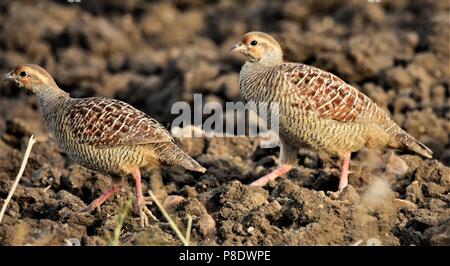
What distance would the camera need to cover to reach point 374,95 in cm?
1125

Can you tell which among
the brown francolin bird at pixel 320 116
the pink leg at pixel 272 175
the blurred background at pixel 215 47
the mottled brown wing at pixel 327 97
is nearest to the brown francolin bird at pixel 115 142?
the pink leg at pixel 272 175

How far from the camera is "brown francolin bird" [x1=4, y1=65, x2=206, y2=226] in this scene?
7562mm

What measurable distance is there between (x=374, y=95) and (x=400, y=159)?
2660mm

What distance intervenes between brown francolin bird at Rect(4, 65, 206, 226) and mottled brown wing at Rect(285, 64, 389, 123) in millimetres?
1368

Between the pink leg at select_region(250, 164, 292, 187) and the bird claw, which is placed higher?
the pink leg at select_region(250, 164, 292, 187)

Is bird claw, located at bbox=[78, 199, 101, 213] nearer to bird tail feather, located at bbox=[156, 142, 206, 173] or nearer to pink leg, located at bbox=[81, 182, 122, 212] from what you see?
pink leg, located at bbox=[81, 182, 122, 212]

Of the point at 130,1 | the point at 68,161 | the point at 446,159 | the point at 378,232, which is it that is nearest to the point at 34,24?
the point at 130,1

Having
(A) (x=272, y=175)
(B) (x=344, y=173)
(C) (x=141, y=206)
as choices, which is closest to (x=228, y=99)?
(A) (x=272, y=175)

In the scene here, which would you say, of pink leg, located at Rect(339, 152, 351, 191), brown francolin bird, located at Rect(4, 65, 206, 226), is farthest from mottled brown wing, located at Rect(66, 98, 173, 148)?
pink leg, located at Rect(339, 152, 351, 191)

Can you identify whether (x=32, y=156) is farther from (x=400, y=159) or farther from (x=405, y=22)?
(x=405, y=22)

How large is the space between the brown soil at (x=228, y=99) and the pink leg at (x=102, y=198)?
4.7 inches

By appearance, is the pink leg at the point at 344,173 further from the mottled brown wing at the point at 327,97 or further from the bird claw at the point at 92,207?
the bird claw at the point at 92,207

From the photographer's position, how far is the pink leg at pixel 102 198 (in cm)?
759

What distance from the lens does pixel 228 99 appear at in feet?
39.2
